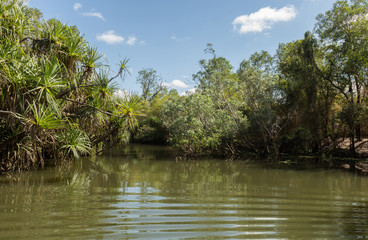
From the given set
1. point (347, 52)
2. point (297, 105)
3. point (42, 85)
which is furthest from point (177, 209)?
point (297, 105)

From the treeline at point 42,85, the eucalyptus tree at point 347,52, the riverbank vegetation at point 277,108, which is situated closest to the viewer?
the treeline at point 42,85

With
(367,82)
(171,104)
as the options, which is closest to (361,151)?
(367,82)

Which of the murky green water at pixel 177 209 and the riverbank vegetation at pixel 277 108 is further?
the riverbank vegetation at pixel 277 108

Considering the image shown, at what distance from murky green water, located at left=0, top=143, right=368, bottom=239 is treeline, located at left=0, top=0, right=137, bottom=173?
1.29 m

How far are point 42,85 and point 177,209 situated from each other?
4368 mm

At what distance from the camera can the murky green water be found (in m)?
3.59

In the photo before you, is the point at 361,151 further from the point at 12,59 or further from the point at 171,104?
the point at 12,59

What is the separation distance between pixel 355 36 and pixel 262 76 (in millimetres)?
4982

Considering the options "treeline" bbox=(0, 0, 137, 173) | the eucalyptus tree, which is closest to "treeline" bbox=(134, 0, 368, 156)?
the eucalyptus tree

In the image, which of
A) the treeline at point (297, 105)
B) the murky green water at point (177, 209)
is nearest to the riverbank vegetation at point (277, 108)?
the treeline at point (297, 105)

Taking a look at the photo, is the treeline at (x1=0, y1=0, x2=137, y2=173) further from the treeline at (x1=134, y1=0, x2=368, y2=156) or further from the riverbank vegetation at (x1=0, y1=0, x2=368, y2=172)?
the treeline at (x1=134, y1=0, x2=368, y2=156)

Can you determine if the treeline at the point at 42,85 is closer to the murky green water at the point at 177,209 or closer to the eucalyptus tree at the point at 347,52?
the murky green water at the point at 177,209

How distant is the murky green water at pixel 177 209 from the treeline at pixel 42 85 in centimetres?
129

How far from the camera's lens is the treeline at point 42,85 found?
646 cm
